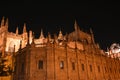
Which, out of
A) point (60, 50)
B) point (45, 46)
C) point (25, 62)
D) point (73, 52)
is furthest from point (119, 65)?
point (25, 62)

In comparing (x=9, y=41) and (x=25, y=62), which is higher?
(x=9, y=41)

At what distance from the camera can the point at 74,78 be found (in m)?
33.5

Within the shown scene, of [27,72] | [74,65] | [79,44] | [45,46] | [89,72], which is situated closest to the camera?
[27,72]

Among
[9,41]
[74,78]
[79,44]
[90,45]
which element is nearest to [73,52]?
[74,78]

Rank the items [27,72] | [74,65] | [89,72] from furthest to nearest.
Answer: [89,72]
[74,65]
[27,72]

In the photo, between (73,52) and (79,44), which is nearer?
(73,52)

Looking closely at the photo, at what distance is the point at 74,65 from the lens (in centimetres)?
3472

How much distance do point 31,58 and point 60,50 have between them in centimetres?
627

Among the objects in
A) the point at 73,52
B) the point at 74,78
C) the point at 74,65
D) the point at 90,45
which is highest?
the point at 90,45

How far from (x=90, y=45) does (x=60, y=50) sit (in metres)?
22.6

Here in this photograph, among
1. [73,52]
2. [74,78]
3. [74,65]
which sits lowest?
[74,78]

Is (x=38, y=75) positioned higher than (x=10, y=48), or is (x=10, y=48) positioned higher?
(x=10, y=48)

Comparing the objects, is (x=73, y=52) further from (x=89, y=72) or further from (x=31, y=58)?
(x=31, y=58)

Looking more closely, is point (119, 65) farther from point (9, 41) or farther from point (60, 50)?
point (9, 41)
